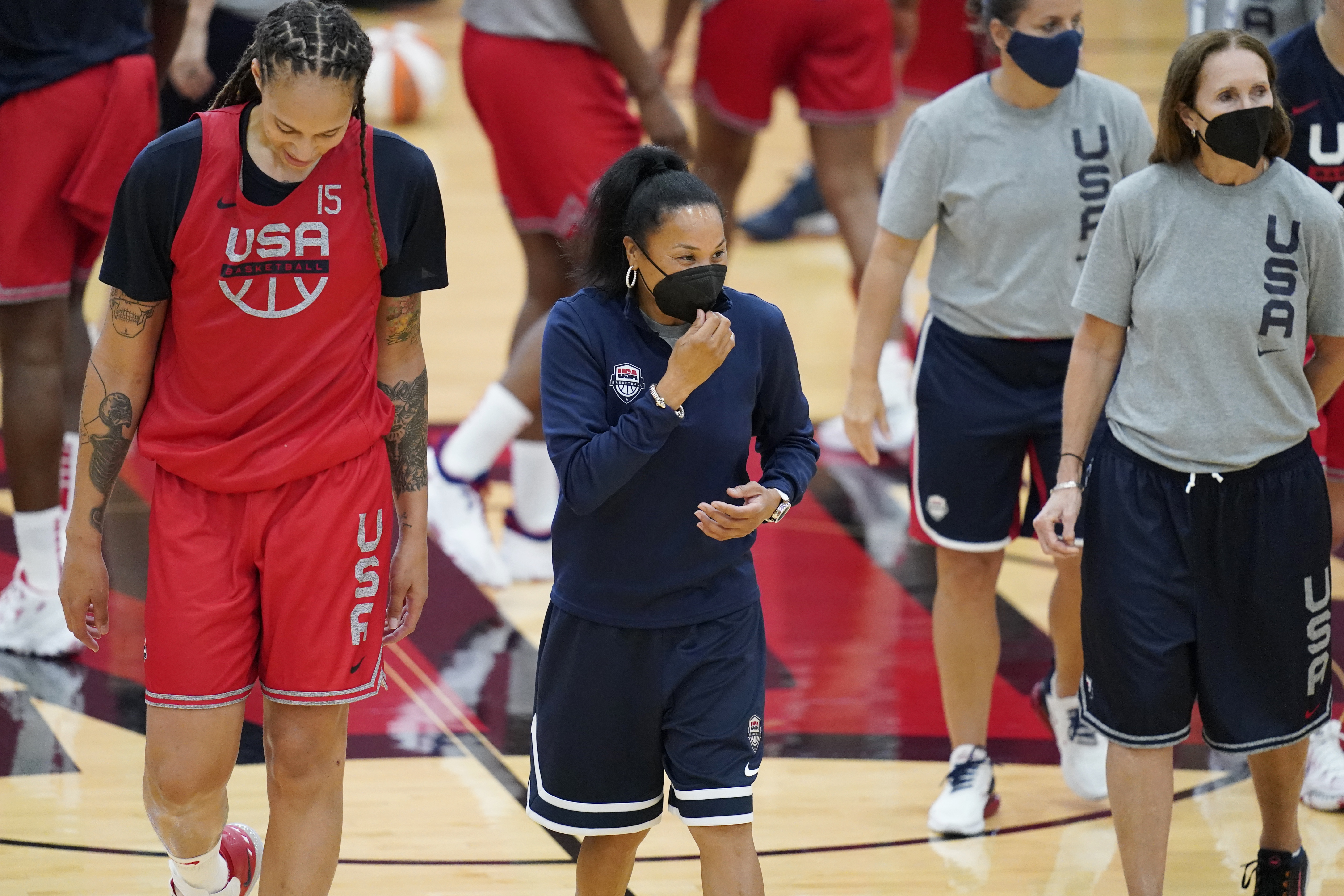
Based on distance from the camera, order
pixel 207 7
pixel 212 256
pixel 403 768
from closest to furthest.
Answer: pixel 212 256
pixel 403 768
pixel 207 7

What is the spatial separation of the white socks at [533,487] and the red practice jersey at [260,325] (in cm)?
242

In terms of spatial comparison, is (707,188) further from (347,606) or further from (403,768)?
(403,768)

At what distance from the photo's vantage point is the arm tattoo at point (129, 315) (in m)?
2.88

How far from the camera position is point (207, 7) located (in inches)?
191

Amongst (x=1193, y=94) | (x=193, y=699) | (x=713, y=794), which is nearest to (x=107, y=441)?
(x=193, y=699)

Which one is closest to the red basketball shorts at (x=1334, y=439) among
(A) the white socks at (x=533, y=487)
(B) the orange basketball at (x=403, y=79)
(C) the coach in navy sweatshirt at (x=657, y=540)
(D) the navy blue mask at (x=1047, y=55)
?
(D) the navy blue mask at (x=1047, y=55)

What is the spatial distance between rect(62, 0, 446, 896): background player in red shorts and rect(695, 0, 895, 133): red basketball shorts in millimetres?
3434

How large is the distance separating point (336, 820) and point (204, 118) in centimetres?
123

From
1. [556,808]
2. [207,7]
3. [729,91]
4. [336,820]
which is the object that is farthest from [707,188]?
[729,91]

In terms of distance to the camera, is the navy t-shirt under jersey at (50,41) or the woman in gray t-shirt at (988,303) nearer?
the woman in gray t-shirt at (988,303)

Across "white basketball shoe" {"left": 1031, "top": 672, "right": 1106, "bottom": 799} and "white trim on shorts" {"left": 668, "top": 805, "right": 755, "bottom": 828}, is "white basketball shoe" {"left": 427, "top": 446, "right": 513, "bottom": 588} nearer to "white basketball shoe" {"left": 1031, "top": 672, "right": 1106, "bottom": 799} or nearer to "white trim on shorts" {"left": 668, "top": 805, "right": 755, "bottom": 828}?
"white basketball shoe" {"left": 1031, "top": 672, "right": 1106, "bottom": 799}

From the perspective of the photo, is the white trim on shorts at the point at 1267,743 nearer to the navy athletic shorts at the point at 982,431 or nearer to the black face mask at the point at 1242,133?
Result: the navy athletic shorts at the point at 982,431

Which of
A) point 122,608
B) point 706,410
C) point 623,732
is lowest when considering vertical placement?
point 122,608

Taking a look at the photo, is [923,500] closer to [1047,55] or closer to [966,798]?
[966,798]
